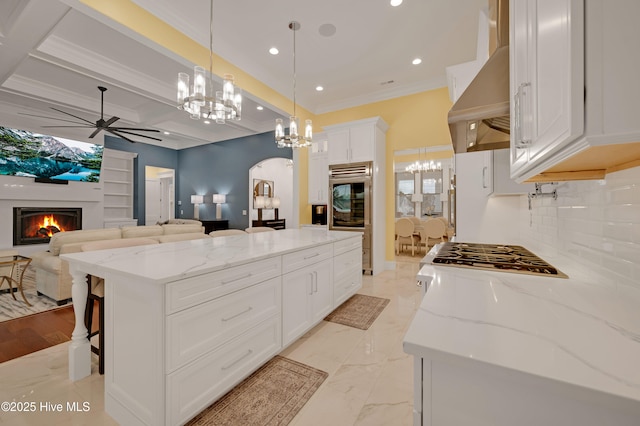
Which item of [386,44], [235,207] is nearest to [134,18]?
[386,44]

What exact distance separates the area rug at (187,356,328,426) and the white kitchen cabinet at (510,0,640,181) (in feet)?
5.91

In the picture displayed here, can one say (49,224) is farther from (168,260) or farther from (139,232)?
(168,260)

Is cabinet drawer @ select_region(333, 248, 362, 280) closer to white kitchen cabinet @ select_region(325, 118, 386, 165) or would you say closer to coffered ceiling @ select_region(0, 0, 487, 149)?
white kitchen cabinet @ select_region(325, 118, 386, 165)

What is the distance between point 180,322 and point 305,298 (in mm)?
1191

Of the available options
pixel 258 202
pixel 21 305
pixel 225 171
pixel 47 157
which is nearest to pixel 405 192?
pixel 258 202

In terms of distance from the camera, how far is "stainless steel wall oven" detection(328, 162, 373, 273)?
4570mm

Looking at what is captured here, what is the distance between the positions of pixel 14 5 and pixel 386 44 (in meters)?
4.10

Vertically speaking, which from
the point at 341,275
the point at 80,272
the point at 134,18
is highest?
the point at 134,18

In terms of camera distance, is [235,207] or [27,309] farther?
[235,207]

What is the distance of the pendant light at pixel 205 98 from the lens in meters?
2.12

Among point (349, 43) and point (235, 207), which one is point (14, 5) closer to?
point (349, 43)

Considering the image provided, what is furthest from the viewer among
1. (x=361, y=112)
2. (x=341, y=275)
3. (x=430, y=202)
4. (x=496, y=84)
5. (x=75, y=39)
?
(x=430, y=202)

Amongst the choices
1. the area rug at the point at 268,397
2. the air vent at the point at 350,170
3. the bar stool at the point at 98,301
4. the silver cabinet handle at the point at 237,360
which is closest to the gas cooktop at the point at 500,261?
the area rug at the point at 268,397

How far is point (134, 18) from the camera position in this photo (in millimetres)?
2615
